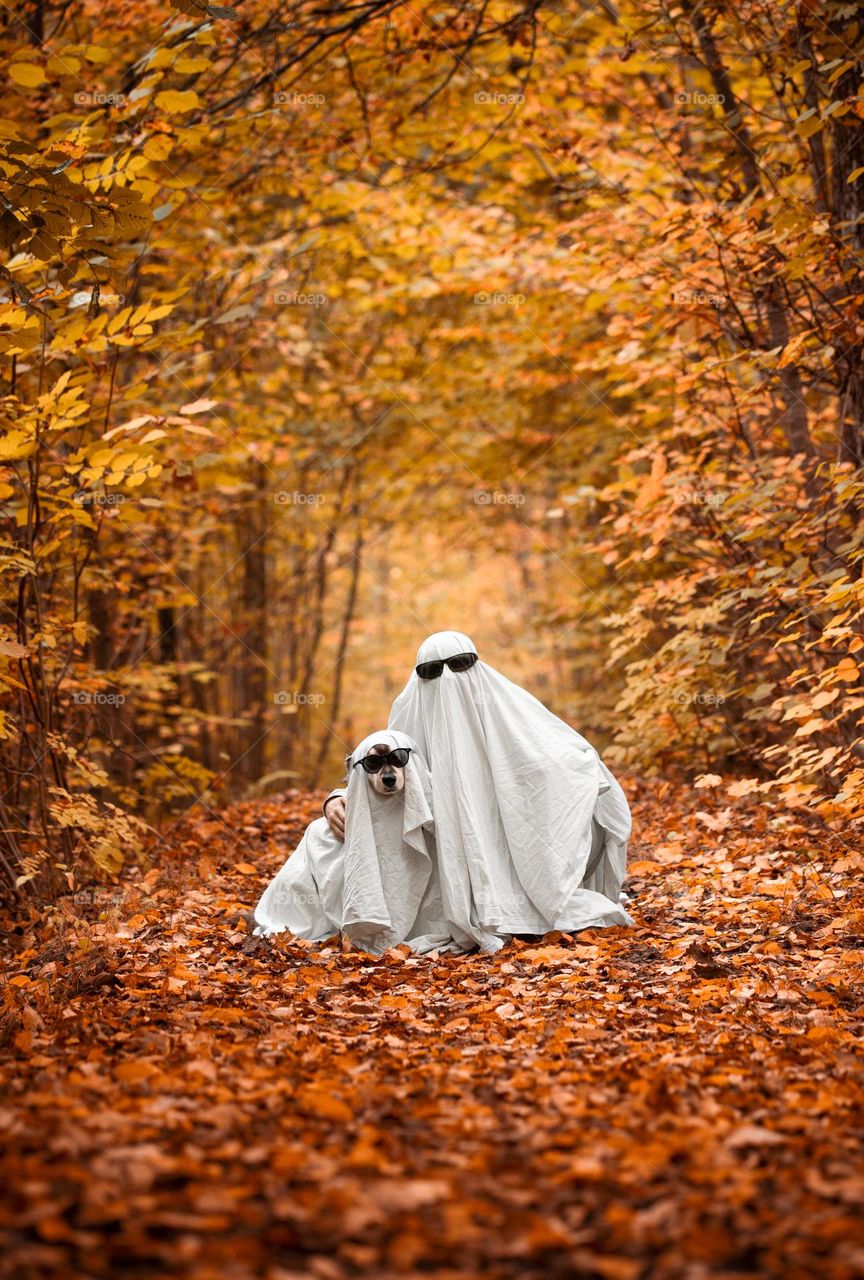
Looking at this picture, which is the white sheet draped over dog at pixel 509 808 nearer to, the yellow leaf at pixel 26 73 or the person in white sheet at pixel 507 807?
the person in white sheet at pixel 507 807

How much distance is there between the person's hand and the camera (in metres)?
5.82

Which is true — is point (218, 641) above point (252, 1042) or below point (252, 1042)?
above

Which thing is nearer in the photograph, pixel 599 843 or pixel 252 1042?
pixel 252 1042

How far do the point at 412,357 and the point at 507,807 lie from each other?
9.60m

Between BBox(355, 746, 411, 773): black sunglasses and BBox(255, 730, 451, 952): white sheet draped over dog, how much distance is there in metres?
0.03

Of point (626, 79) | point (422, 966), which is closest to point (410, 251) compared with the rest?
point (626, 79)

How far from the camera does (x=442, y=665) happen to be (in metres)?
6.02

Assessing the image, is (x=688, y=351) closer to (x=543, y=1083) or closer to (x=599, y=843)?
(x=599, y=843)

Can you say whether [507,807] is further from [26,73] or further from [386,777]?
[26,73]

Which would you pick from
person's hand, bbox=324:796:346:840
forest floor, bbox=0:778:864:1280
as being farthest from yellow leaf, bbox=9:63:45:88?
forest floor, bbox=0:778:864:1280

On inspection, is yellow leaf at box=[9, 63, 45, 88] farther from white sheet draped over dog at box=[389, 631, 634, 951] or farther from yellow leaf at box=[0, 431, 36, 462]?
white sheet draped over dog at box=[389, 631, 634, 951]

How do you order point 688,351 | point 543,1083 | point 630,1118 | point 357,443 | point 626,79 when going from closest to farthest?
point 630,1118 < point 543,1083 < point 688,351 < point 626,79 < point 357,443

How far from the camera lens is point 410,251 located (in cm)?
1073

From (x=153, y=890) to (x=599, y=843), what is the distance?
267cm
